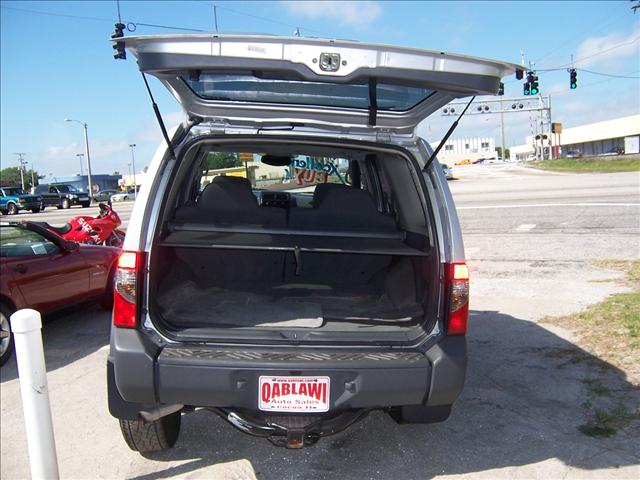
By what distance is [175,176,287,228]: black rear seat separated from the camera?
3.74 metres

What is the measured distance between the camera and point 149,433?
320cm

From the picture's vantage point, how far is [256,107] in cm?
314

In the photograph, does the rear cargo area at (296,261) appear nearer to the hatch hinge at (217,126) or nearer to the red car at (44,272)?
the hatch hinge at (217,126)

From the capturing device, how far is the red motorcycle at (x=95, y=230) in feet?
31.7

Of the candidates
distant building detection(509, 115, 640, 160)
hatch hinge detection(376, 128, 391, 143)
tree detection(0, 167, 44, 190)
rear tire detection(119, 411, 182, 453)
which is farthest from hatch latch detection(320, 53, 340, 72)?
tree detection(0, 167, 44, 190)

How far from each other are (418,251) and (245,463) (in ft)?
5.22

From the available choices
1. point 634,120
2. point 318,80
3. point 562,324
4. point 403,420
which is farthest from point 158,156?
point 634,120

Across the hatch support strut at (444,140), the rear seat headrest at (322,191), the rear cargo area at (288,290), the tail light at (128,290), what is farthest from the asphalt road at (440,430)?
the hatch support strut at (444,140)

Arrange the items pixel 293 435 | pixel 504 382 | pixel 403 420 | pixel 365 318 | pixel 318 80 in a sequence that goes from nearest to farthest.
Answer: pixel 318 80, pixel 293 435, pixel 403 420, pixel 365 318, pixel 504 382

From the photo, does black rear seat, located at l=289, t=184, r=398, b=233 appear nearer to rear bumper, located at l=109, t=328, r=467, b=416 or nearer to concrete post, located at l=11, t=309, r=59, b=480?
rear bumper, located at l=109, t=328, r=467, b=416

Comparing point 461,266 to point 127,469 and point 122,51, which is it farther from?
point 127,469

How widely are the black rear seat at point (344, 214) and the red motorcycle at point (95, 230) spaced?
691 cm

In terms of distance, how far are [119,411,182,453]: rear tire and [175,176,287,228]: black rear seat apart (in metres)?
1.26

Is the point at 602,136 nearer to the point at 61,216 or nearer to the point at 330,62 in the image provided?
the point at 61,216
